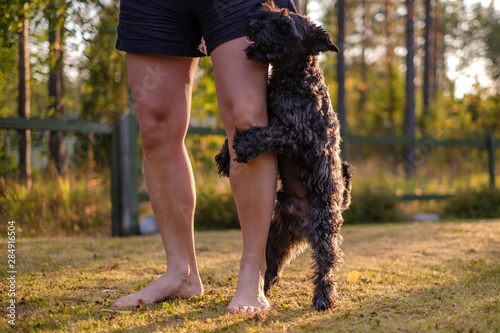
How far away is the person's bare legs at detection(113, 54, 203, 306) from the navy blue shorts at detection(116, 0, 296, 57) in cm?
8

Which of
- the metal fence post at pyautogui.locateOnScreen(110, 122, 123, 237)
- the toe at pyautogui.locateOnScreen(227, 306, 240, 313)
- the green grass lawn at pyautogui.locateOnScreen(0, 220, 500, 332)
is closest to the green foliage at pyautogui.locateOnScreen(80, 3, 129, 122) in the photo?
the metal fence post at pyautogui.locateOnScreen(110, 122, 123, 237)

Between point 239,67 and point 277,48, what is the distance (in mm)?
203

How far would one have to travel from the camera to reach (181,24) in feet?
7.68

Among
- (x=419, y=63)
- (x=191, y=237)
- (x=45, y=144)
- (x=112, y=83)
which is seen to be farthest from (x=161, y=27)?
(x=419, y=63)

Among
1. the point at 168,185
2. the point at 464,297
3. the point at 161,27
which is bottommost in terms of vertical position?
the point at 464,297

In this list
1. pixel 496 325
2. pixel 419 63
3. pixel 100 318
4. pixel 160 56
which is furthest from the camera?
pixel 419 63

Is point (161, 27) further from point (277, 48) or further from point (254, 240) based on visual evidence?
point (254, 240)

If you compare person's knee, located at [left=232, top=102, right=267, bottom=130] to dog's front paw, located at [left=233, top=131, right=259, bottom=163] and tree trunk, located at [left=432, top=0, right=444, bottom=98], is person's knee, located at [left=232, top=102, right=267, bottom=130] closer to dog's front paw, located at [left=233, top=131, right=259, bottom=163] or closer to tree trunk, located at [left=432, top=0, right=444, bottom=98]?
dog's front paw, located at [left=233, top=131, right=259, bottom=163]

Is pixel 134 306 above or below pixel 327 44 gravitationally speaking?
below

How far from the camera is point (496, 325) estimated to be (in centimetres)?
191

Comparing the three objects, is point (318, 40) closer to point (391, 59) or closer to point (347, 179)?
point (347, 179)

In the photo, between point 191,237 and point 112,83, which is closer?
point 191,237

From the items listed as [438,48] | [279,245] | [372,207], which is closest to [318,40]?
[279,245]

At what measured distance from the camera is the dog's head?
6.99 feet
